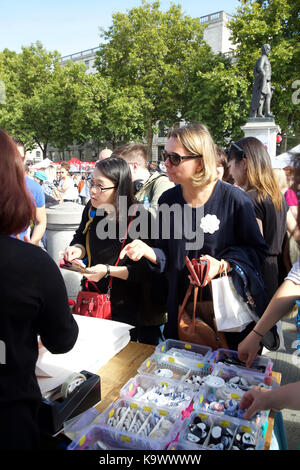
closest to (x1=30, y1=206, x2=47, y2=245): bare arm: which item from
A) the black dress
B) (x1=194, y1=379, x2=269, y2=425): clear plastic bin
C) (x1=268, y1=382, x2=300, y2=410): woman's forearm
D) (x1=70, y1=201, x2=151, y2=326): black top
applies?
(x1=70, y1=201, x2=151, y2=326): black top

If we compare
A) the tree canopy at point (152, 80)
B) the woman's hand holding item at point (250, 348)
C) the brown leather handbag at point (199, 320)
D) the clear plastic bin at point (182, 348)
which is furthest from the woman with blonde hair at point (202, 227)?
the tree canopy at point (152, 80)

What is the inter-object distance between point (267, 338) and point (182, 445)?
0.80m

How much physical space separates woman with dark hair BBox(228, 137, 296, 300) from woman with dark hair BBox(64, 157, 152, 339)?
3.74 feet

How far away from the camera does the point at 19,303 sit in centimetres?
98

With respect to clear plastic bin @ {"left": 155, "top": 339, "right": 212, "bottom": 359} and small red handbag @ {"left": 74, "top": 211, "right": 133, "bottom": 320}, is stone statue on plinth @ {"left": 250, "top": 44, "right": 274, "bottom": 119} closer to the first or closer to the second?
small red handbag @ {"left": 74, "top": 211, "right": 133, "bottom": 320}

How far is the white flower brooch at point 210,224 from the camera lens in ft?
6.26

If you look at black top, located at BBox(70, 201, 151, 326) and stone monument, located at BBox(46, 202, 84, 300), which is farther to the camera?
stone monument, located at BBox(46, 202, 84, 300)

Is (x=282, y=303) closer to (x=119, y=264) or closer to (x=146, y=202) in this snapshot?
(x=119, y=264)

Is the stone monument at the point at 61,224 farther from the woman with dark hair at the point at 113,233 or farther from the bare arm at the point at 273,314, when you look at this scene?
the bare arm at the point at 273,314

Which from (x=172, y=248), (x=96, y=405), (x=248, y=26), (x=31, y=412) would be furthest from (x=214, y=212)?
(x=248, y=26)

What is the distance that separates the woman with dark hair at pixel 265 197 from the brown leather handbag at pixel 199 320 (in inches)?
51.1

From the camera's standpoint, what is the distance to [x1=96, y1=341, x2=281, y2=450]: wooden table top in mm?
1416

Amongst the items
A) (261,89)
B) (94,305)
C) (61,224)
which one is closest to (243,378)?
(94,305)

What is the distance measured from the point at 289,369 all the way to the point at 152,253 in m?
2.30
